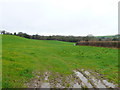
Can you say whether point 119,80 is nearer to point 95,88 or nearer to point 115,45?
point 95,88

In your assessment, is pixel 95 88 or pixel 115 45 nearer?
pixel 95 88

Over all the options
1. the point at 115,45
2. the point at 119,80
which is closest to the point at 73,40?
the point at 115,45

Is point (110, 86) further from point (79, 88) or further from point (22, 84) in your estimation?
point (22, 84)

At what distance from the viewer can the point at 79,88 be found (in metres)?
6.31

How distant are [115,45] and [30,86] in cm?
3122

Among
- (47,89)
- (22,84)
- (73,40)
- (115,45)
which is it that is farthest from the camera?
(73,40)

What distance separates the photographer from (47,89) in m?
6.05

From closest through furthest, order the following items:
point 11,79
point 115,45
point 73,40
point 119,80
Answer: point 11,79, point 119,80, point 115,45, point 73,40

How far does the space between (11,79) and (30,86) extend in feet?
5.43

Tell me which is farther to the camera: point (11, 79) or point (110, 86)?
point (11, 79)

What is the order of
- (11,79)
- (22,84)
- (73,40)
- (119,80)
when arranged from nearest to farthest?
1. (22,84)
2. (11,79)
3. (119,80)
4. (73,40)

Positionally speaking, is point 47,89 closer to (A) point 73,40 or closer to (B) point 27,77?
(B) point 27,77

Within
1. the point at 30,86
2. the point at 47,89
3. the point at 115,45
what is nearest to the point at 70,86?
the point at 47,89

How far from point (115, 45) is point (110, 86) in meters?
28.3
